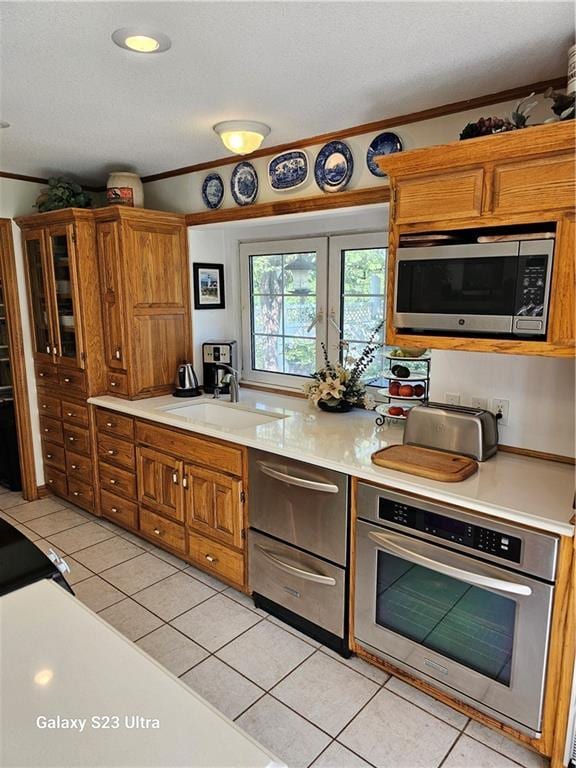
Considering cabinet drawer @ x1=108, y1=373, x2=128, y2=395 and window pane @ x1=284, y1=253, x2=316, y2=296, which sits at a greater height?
window pane @ x1=284, y1=253, x2=316, y2=296

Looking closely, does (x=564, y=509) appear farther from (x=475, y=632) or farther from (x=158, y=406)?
(x=158, y=406)

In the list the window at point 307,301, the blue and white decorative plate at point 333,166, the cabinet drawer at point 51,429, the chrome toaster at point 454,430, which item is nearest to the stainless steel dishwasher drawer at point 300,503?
the chrome toaster at point 454,430

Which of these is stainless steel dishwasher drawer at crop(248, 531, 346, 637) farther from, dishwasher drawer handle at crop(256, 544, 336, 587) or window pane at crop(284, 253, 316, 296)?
window pane at crop(284, 253, 316, 296)

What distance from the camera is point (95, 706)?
90 centimetres

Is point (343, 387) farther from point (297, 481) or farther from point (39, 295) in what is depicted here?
point (39, 295)

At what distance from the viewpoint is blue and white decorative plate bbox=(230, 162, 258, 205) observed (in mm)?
3066

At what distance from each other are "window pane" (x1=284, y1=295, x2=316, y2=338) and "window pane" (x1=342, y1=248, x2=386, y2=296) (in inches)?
11.4

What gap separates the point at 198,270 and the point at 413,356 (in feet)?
5.70

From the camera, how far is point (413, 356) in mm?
2557

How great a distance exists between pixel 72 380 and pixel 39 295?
0.69m

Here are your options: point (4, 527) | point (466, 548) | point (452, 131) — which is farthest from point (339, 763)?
point (452, 131)

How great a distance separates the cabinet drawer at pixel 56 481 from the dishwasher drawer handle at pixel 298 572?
205 centimetres

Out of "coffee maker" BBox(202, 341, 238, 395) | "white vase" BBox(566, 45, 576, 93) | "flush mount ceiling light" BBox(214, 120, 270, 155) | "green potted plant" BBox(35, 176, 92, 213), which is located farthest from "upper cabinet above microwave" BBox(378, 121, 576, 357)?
"green potted plant" BBox(35, 176, 92, 213)

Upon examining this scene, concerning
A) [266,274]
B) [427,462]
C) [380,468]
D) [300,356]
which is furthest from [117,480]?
[427,462]
